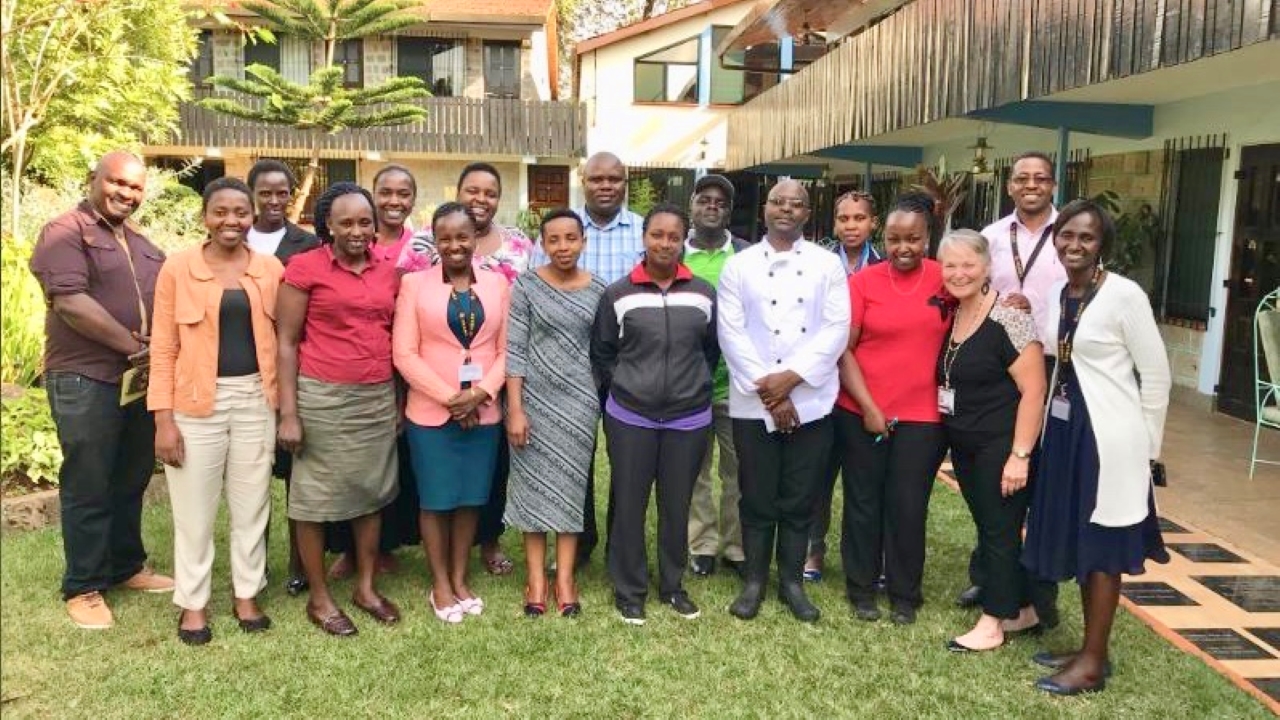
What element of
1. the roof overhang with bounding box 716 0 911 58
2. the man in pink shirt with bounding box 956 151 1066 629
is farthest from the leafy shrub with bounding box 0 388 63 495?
the roof overhang with bounding box 716 0 911 58

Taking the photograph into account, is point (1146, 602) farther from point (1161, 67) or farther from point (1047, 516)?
point (1161, 67)

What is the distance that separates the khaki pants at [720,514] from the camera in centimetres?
446

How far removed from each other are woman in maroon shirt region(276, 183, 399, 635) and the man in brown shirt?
0.69 metres

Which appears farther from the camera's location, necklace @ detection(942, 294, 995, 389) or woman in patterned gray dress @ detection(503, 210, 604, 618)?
woman in patterned gray dress @ detection(503, 210, 604, 618)

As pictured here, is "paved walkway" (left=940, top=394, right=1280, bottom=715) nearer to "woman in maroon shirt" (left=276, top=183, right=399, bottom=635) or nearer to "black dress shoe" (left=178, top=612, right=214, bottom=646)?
"woman in maroon shirt" (left=276, top=183, right=399, bottom=635)

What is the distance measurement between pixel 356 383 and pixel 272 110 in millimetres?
17293

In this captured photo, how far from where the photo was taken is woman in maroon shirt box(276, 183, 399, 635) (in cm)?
365

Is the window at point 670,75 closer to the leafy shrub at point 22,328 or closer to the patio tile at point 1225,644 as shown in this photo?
the leafy shrub at point 22,328

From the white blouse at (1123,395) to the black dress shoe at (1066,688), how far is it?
0.61 metres

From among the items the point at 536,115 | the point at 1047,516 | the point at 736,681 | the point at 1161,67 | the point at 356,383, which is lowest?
the point at 736,681

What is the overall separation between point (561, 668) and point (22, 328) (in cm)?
447

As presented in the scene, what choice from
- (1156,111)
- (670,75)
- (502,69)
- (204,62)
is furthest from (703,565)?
(204,62)

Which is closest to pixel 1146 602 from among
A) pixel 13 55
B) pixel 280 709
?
pixel 280 709

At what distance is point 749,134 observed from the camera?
59.0 feet
